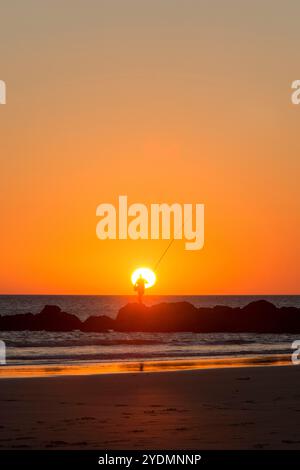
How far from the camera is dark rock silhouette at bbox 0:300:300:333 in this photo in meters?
74.0

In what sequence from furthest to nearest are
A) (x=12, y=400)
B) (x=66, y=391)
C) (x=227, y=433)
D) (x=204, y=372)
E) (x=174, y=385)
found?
1. (x=204, y=372)
2. (x=174, y=385)
3. (x=66, y=391)
4. (x=12, y=400)
5. (x=227, y=433)

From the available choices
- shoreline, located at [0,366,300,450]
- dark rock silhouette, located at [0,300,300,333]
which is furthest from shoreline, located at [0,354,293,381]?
dark rock silhouette, located at [0,300,300,333]

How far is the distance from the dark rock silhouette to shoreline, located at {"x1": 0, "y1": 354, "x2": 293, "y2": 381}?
3938 centimetres

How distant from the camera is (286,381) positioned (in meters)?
22.6

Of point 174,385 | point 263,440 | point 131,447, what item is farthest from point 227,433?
point 174,385

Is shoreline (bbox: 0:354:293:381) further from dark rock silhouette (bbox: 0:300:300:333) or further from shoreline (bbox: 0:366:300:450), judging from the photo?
dark rock silhouette (bbox: 0:300:300:333)

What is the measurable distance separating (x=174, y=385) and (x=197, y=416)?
6306mm

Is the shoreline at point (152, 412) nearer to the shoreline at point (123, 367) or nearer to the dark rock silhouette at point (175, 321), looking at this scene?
the shoreline at point (123, 367)

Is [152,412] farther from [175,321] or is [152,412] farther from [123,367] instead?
[175,321]

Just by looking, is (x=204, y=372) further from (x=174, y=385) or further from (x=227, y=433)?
(x=227, y=433)

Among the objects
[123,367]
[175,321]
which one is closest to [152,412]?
[123,367]

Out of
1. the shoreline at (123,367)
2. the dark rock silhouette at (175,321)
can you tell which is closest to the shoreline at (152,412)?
the shoreline at (123,367)

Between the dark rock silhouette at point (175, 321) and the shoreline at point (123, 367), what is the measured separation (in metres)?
39.4
